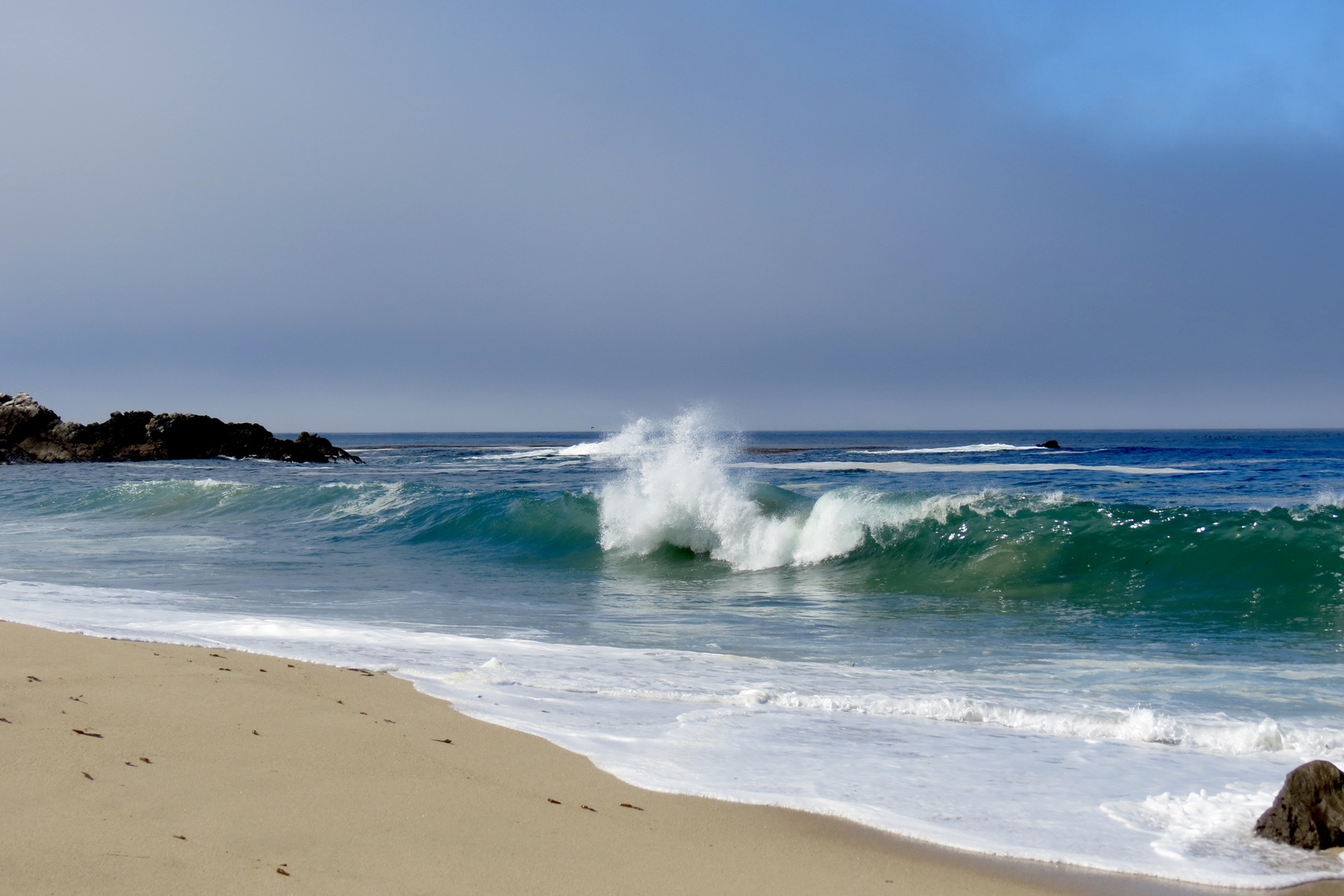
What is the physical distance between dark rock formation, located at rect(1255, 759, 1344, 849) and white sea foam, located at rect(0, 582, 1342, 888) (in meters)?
0.07

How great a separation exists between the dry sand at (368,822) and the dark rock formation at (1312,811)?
252mm

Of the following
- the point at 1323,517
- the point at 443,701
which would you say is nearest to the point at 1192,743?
the point at 443,701

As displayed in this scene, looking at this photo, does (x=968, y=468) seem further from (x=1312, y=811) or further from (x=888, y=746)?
(x=1312, y=811)

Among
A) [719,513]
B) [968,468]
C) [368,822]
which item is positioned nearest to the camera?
[368,822]

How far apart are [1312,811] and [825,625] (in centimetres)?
529

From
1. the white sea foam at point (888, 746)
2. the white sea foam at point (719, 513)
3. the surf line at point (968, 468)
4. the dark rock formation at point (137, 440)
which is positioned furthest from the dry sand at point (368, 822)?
the dark rock formation at point (137, 440)

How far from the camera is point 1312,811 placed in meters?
2.97

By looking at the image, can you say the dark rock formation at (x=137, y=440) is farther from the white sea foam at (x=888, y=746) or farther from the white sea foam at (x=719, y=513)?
the white sea foam at (x=888, y=746)

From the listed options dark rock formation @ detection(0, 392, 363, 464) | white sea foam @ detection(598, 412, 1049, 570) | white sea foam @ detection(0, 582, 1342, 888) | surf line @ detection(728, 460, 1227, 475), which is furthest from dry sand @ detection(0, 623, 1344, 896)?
dark rock formation @ detection(0, 392, 363, 464)

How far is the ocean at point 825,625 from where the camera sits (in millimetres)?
3662

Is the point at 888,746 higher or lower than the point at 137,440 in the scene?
lower

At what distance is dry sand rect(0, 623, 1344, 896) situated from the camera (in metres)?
2.56

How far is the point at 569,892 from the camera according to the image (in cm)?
254

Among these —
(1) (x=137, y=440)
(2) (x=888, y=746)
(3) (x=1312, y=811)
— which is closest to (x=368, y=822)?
Answer: (2) (x=888, y=746)
